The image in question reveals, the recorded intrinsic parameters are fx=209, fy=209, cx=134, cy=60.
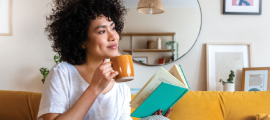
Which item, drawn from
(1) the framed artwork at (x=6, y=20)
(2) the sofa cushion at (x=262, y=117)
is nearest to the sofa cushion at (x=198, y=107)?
(2) the sofa cushion at (x=262, y=117)

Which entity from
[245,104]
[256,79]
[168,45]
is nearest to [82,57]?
[168,45]

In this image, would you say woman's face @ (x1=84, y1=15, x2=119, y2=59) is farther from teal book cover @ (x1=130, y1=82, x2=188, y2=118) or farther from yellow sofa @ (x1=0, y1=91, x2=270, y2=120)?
yellow sofa @ (x1=0, y1=91, x2=270, y2=120)

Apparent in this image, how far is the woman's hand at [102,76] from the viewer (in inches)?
32.4

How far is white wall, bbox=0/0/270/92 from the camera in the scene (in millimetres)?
2039

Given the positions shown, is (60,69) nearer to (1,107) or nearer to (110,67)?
(110,67)

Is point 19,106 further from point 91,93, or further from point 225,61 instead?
Result: point 225,61

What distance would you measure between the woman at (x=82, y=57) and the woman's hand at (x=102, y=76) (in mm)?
25

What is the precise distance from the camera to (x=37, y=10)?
2.04 metres

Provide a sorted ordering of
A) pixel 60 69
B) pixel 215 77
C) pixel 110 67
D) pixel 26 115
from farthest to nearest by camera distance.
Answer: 1. pixel 215 77
2. pixel 26 115
3. pixel 60 69
4. pixel 110 67

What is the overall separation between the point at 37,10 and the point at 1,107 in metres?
0.99

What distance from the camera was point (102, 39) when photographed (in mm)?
1003

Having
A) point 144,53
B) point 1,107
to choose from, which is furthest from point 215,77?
point 1,107

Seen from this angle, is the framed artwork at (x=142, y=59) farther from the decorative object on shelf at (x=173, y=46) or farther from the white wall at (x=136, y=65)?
the decorative object on shelf at (x=173, y=46)

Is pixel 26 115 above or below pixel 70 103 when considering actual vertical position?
below
